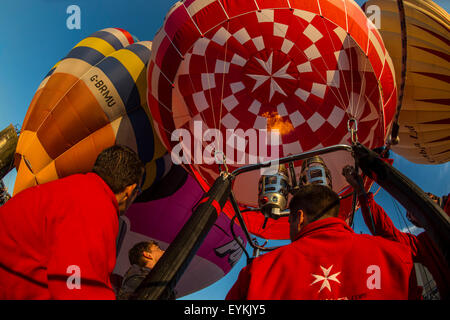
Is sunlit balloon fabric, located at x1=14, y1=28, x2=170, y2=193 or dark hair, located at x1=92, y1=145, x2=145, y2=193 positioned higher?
sunlit balloon fabric, located at x1=14, y1=28, x2=170, y2=193

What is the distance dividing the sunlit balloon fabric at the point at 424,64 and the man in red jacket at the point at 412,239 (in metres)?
4.75

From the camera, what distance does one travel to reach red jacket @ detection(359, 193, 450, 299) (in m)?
1.44

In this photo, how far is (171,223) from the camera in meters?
5.97

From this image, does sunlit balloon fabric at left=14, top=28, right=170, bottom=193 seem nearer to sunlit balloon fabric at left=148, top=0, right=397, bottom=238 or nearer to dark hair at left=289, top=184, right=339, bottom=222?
sunlit balloon fabric at left=148, top=0, right=397, bottom=238

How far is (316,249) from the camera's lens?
4.55ft

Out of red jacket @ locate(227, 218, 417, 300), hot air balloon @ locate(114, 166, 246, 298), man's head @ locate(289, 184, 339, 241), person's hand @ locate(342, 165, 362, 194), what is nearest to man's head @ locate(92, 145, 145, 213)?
red jacket @ locate(227, 218, 417, 300)

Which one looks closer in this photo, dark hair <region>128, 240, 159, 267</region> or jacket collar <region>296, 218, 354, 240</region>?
jacket collar <region>296, 218, 354, 240</region>

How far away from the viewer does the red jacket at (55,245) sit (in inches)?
44.2

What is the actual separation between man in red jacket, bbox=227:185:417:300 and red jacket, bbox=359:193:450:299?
0.22 meters

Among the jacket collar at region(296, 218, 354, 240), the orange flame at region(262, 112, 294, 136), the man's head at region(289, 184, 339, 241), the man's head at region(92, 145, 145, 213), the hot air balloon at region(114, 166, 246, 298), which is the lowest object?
the hot air balloon at region(114, 166, 246, 298)

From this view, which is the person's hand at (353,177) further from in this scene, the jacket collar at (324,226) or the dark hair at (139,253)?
the dark hair at (139,253)
